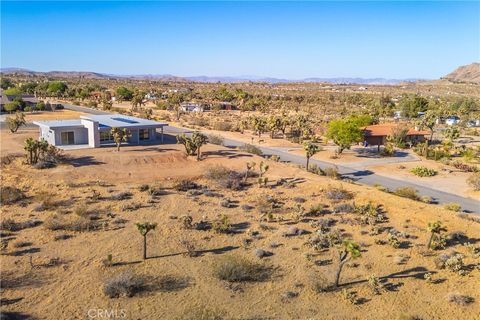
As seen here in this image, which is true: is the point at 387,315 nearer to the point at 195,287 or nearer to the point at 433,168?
the point at 195,287

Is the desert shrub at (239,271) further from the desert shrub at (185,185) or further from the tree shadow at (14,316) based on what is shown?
the desert shrub at (185,185)

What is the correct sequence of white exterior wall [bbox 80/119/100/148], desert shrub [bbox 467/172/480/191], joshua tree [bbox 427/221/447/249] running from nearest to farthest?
joshua tree [bbox 427/221/447/249]
desert shrub [bbox 467/172/480/191]
white exterior wall [bbox 80/119/100/148]

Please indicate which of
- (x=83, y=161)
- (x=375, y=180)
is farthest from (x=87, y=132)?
(x=375, y=180)

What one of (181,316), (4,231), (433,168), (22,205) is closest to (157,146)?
(22,205)

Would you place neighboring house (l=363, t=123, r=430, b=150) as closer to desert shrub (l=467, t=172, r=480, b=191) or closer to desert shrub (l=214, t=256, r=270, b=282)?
desert shrub (l=467, t=172, r=480, b=191)

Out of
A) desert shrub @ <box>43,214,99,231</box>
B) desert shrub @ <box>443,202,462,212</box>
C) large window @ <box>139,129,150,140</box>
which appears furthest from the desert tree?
desert shrub @ <box>43,214,99,231</box>

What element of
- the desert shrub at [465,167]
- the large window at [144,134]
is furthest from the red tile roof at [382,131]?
the large window at [144,134]
